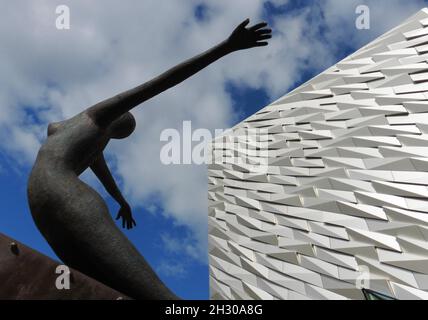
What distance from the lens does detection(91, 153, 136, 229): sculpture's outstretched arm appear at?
2818 millimetres

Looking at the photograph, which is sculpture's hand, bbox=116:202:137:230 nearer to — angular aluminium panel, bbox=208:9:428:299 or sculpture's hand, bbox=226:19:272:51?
sculpture's hand, bbox=226:19:272:51

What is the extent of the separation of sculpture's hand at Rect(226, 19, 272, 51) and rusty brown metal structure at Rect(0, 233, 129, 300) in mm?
1714

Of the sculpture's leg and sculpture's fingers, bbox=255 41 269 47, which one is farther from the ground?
sculpture's fingers, bbox=255 41 269 47

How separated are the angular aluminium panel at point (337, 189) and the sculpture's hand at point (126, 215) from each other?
7855 mm

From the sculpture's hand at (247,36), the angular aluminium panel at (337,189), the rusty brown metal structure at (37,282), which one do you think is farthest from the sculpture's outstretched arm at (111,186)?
the angular aluminium panel at (337,189)

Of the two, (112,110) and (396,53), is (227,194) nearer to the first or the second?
(396,53)

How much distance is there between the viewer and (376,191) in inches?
421

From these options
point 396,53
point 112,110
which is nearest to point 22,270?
point 112,110

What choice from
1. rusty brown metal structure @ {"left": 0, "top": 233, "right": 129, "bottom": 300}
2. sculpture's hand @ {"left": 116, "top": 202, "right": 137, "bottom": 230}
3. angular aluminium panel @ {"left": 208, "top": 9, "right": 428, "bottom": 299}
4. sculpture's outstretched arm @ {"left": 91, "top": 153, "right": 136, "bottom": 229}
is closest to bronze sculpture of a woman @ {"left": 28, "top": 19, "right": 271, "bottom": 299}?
rusty brown metal structure @ {"left": 0, "top": 233, "right": 129, "bottom": 300}

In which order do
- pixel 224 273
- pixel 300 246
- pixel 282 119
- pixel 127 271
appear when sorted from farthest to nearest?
1. pixel 282 119
2. pixel 224 273
3. pixel 300 246
4. pixel 127 271

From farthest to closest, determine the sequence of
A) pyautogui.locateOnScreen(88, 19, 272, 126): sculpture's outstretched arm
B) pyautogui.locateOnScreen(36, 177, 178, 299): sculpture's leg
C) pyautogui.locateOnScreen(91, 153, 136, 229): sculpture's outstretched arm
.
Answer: pyautogui.locateOnScreen(91, 153, 136, 229): sculpture's outstretched arm < pyautogui.locateOnScreen(88, 19, 272, 126): sculpture's outstretched arm < pyautogui.locateOnScreen(36, 177, 178, 299): sculpture's leg

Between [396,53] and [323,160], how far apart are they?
5.40 m

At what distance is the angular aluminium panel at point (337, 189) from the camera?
31.3 feet

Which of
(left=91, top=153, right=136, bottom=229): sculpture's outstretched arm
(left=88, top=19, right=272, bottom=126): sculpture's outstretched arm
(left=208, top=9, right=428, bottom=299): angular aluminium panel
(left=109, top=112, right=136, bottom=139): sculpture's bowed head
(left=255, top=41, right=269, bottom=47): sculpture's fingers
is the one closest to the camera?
(left=88, top=19, right=272, bottom=126): sculpture's outstretched arm
